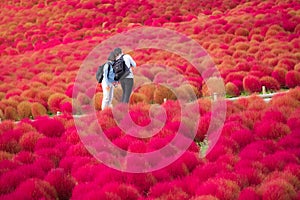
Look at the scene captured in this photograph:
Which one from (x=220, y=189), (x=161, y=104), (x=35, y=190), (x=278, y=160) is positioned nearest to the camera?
(x=220, y=189)

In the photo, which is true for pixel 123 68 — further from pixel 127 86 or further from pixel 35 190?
pixel 35 190

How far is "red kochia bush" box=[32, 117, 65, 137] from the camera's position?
26.6 ft

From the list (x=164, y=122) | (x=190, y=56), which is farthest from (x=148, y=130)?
(x=190, y=56)

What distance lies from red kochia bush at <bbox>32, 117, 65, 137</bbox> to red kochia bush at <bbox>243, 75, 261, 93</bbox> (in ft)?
20.7

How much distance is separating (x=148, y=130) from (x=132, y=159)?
1.18 metres

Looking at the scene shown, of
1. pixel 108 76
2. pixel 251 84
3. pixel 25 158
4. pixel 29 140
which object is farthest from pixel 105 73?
pixel 251 84

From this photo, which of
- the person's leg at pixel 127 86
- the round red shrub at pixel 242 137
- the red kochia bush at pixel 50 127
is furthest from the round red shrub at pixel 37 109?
the round red shrub at pixel 242 137

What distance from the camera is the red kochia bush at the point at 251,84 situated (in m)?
12.8

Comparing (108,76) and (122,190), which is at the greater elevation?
(108,76)

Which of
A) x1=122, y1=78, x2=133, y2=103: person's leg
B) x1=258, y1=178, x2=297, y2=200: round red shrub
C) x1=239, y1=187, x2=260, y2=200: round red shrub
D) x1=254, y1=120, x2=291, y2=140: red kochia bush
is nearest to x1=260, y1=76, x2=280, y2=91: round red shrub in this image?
x1=122, y1=78, x2=133, y2=103: person's leg

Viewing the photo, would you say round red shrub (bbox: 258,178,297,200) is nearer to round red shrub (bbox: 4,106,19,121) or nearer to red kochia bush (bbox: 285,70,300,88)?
red kochia bush (bbox: 285,70,300,88)

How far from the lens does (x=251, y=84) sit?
42.2ft

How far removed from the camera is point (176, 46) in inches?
734

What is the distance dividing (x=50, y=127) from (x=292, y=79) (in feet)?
25.2
